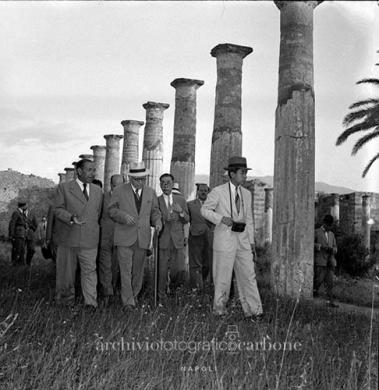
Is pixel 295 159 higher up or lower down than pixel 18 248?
higher up

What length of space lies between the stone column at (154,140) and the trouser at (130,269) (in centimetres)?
946

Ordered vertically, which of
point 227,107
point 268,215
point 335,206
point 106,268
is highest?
point 227,107

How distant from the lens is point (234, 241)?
6.28m

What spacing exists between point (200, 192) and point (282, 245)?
4.92ft

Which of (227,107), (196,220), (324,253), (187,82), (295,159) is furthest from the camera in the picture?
(187,82)

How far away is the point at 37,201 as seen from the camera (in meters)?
35.4

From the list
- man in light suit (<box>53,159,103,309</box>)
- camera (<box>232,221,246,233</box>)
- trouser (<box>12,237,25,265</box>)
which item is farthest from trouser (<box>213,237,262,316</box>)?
trouser (<box>12,237,25,265</box>)

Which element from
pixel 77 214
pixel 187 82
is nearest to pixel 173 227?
pixel 77 214

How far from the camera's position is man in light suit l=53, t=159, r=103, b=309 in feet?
21.4

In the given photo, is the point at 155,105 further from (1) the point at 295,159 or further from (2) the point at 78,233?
(2) the point at 78,233

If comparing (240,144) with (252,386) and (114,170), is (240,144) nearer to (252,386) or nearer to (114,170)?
(252,386)

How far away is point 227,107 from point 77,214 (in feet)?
19.0

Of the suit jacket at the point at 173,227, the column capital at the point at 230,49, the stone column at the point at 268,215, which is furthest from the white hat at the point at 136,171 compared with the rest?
the stone column at the point at 268,215

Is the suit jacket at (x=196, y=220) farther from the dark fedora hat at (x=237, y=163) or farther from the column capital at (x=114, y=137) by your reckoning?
the column capital at (x=114, y=137)
